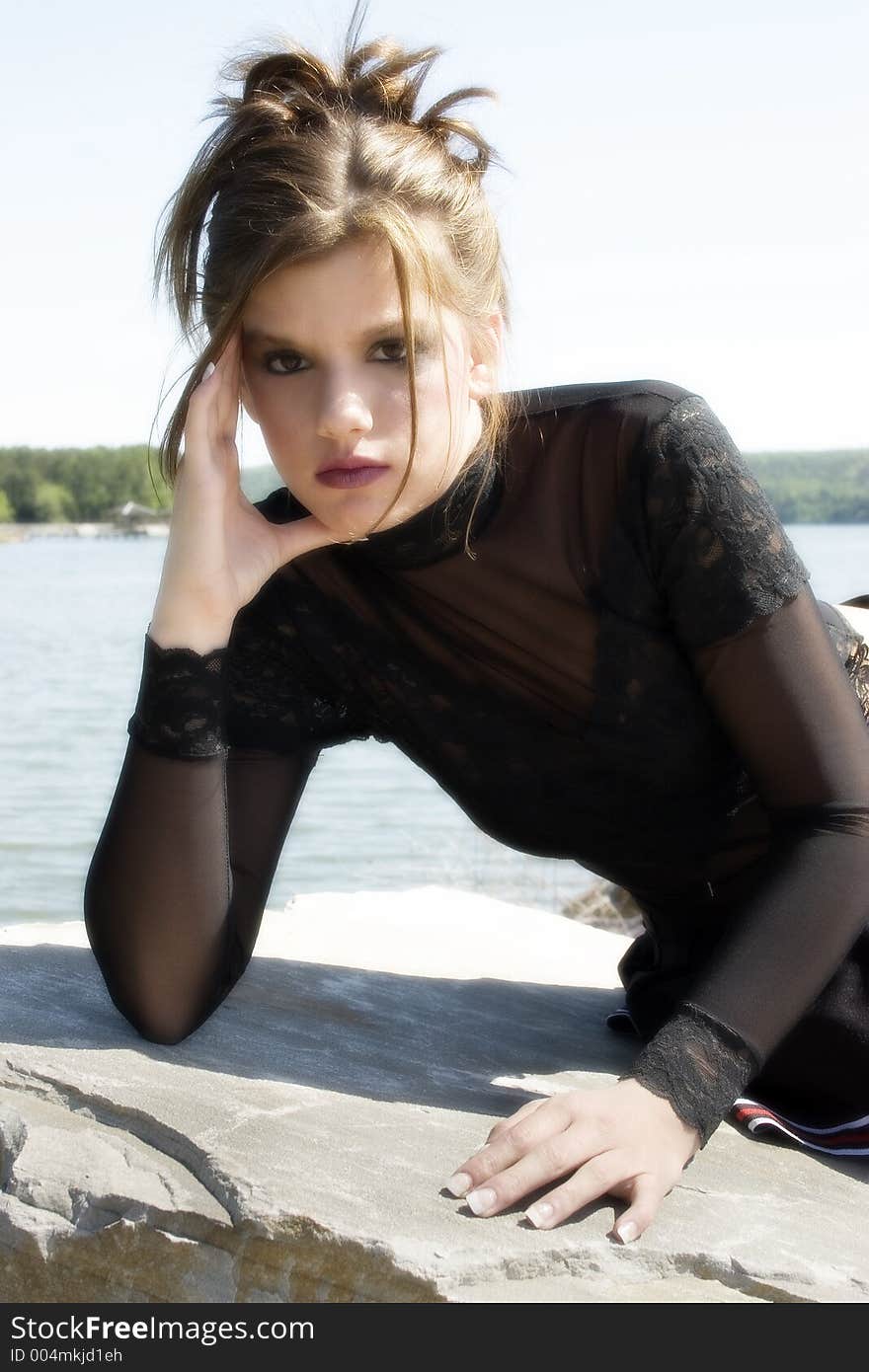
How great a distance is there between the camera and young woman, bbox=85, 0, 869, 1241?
2.06 meters

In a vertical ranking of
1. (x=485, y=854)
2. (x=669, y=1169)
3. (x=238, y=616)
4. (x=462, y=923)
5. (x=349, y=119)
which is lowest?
(x=485, y=854)

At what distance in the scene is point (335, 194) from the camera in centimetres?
212

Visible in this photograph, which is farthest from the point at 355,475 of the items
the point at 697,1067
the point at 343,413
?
the point at 697,1067

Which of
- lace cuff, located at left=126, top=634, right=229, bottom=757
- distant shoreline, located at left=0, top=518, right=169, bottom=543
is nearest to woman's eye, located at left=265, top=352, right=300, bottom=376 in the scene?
lace cuff, located at left=126, top=634, right=229, bottom=757

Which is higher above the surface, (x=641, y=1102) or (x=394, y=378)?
(x=394, y=378)

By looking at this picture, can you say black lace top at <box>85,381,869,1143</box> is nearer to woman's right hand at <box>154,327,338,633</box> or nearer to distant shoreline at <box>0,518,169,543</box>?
woman's right hand at <box>154,327,338,633</box>

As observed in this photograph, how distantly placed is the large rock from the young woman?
0.13 metres

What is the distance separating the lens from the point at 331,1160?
6.29 ft

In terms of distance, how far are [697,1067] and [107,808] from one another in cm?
736

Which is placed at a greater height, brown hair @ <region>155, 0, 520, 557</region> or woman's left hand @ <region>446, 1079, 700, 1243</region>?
brown hair @ <region>155, 0, 520, 557</region>

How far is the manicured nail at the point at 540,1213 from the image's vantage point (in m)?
1.75
